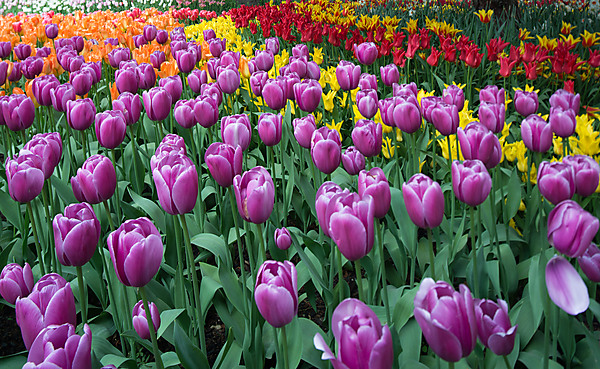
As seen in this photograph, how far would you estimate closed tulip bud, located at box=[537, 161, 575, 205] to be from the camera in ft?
3.76

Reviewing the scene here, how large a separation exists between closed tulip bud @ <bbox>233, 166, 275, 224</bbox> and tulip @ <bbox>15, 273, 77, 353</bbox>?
18.1 inches

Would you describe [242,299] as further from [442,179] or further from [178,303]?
[442,179]

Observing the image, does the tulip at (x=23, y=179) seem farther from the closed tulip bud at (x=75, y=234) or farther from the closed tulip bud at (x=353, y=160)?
the closed tulip bud at (x=353, y=160)

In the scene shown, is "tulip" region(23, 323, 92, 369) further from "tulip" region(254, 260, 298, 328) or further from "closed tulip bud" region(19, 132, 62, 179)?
"closed tulip bud" region(19, 132, 62, 179)

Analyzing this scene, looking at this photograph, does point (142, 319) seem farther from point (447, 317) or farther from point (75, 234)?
point (447, 317)

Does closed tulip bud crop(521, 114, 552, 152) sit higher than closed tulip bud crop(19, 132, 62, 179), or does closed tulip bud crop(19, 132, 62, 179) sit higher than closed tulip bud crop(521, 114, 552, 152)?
closed tulip bud crop(19, 132, 62, 179)

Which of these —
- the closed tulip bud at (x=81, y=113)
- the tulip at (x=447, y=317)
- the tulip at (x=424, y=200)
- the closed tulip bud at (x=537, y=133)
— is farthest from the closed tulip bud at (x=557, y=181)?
the closed tulip bud at (x=81, y=113)

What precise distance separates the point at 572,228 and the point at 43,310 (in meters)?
1.01

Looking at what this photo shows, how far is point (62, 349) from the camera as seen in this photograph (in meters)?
0.79

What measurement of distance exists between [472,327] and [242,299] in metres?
0.98

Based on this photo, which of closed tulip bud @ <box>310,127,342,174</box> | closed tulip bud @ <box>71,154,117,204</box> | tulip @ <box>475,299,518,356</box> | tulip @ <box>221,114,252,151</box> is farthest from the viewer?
tulip @ <box>221,114,252,151</box>

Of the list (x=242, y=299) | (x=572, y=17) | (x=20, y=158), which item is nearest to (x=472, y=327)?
(x=242, y=299)

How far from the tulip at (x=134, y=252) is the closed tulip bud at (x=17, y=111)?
134cm

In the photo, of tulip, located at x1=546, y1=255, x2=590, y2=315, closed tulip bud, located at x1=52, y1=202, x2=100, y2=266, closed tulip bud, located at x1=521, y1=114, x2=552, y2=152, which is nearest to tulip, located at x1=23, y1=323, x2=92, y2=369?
closed tulip bud, located at x1=52, y1=202, x2=100, y2=266
